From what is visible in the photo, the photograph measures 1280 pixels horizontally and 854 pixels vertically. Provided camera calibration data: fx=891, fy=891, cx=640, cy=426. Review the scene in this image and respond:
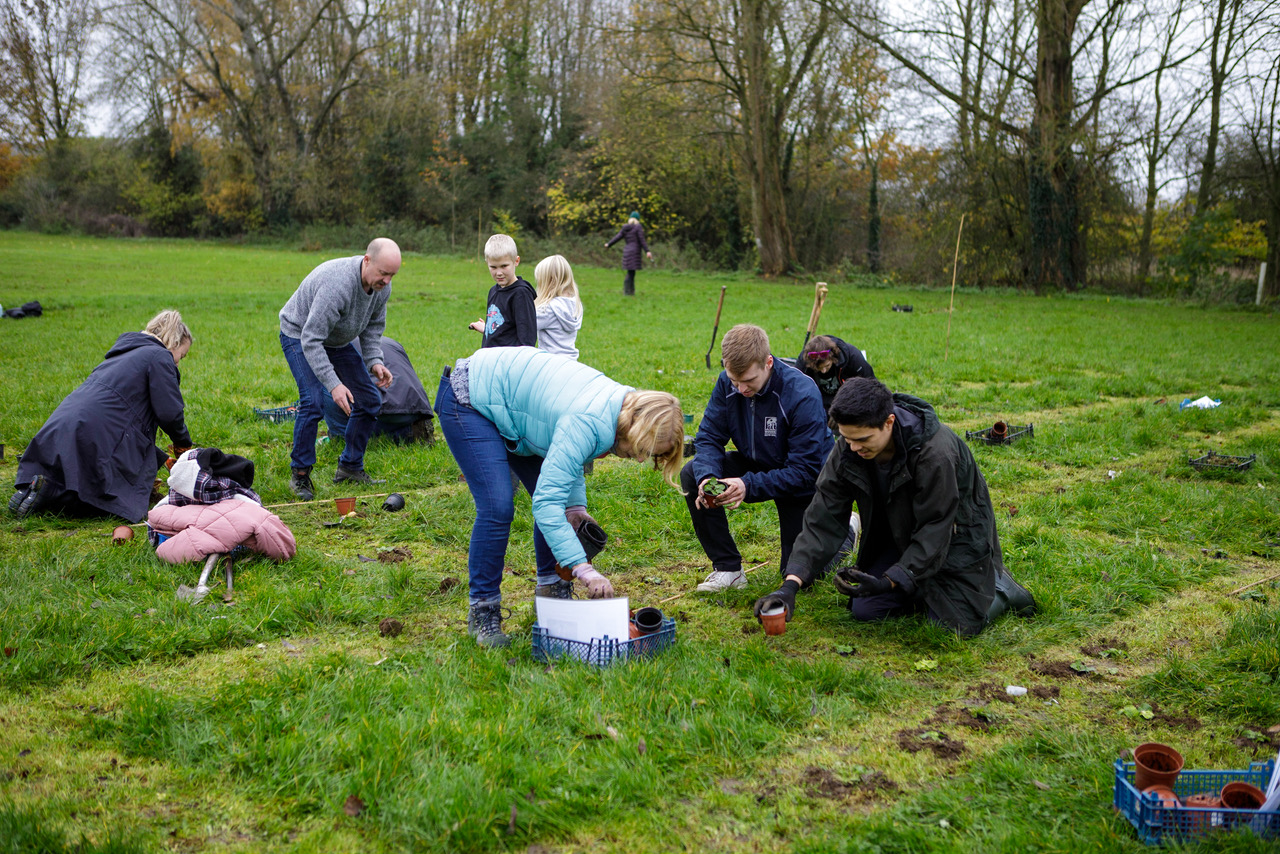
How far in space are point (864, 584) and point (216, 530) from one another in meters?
3.41

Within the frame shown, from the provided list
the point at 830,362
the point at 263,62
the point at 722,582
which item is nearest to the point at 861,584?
the point at 722,582

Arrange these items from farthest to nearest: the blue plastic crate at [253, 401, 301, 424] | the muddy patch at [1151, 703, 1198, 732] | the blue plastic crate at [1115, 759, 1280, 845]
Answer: the blue plastic crate at [253, 401, 301, 424]
the muddy patch at [1151, 703, 1198, 732]
the blue plastic crate at [1115, 759, 1280, 845]

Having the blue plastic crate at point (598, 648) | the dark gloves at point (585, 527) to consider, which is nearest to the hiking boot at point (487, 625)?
the blue plastic crate at point (598, 648)

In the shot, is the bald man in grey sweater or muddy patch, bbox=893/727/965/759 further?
the bald man in grey sweater

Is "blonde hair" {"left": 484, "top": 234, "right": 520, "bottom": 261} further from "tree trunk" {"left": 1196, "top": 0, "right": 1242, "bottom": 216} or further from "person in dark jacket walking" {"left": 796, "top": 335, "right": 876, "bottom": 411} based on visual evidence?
"tree trunk" {"left": 1196, "top": 0, "right": 1242, "bottom": 216}

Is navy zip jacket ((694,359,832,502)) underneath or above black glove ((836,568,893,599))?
above

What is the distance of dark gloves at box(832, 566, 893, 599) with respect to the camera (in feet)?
12.8

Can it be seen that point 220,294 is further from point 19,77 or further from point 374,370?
point 19,77

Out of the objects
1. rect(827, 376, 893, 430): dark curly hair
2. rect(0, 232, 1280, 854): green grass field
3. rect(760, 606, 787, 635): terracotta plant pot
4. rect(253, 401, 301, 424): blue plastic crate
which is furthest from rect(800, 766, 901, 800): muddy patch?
rect(253, 401, 301, 424): blue plastic crate

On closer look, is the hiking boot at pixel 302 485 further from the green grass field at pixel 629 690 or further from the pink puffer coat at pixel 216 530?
the pink puffer coat at pixel 216 530

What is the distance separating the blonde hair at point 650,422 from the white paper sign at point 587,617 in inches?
26.1

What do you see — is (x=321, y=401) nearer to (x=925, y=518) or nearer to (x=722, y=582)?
(x=722, y=582)

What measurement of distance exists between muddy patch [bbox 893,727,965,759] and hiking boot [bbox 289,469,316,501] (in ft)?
14.7

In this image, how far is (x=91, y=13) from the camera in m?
35.9
